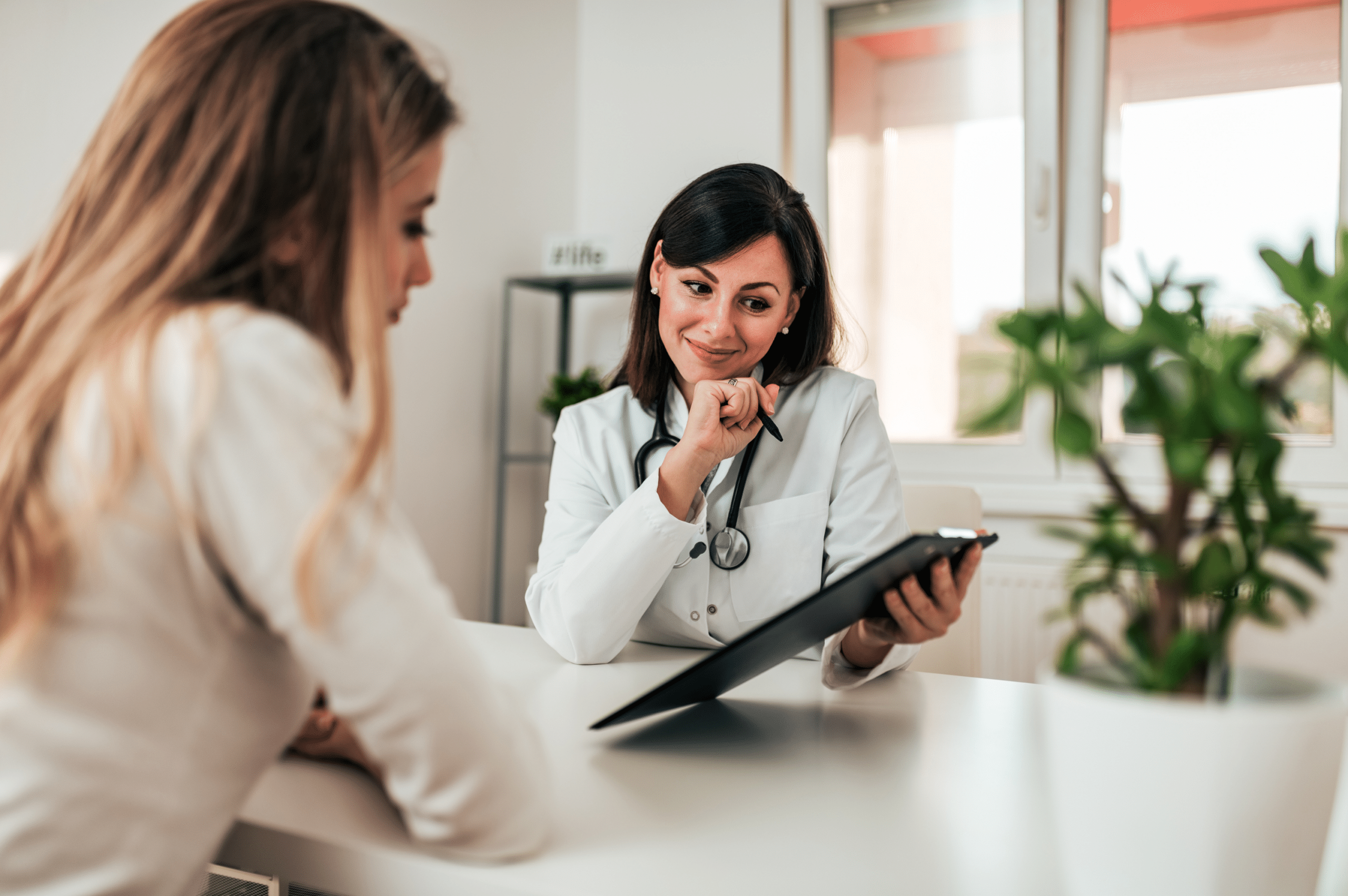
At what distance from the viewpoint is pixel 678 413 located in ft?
4.98

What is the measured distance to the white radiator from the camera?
8.72 feet

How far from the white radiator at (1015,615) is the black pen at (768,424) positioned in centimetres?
156

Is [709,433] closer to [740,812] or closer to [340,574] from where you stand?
[740,812]

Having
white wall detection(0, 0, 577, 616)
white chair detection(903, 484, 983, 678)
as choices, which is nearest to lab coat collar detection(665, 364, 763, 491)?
white chair detection(903, 484, 983, 678)

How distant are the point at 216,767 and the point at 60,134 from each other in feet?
6.11

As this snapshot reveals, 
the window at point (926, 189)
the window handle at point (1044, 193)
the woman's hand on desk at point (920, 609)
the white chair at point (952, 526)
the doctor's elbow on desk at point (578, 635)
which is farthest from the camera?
the window at point (926, 189)

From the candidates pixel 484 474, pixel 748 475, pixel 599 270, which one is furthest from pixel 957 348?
pixel 748 475

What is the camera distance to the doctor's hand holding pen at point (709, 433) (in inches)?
48.8

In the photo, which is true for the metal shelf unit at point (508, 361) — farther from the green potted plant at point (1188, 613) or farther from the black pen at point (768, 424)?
the green potted plant at point (1188, 613)

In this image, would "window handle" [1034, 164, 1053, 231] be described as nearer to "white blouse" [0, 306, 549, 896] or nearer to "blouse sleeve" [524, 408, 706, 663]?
"blouse sleeve" [524, 408, 706, 663]

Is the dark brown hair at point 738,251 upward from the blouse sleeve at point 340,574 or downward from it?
upward

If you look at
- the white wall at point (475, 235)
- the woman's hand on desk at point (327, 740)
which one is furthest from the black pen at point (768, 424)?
the white wall at point (475, 235)

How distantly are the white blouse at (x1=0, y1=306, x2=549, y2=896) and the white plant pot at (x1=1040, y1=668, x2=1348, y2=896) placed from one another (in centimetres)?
31

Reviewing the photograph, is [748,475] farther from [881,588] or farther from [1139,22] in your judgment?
[1139,22]
